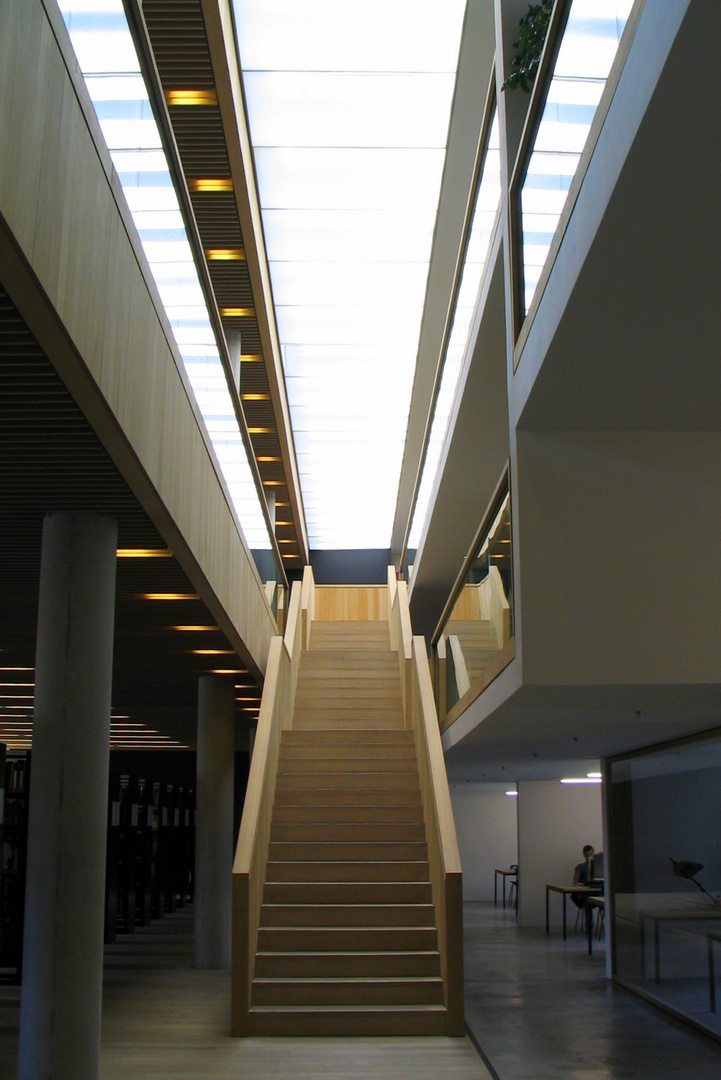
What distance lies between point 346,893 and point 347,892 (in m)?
0.01

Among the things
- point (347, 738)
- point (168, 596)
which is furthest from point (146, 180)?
point (347, 738)

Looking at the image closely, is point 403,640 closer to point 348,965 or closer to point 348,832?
point 348,832

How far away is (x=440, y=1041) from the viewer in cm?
687

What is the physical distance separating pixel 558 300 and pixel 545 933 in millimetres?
11852

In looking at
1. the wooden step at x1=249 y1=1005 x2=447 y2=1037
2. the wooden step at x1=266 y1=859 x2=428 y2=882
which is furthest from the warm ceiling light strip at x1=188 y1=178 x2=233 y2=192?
the wooden step at x1=249 y1=1005 x2=447 y2=1037

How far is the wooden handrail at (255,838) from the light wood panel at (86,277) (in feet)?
7.11

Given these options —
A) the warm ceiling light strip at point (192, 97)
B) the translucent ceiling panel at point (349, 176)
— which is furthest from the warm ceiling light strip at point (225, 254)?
the warm ceiling light strip at point (192, 97)

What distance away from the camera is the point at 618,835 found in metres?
10.2

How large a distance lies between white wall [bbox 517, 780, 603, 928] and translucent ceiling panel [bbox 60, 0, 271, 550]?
32.6ft

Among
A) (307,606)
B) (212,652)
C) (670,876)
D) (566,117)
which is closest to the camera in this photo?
(566,117)

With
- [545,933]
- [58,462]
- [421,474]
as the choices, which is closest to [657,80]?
[58,462]

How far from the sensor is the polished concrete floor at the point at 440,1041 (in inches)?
244

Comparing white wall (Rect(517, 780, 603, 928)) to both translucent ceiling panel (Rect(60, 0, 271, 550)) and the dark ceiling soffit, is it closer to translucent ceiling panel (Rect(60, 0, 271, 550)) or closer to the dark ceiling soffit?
translucent ceiling panel (Rect(60, 0, 271, 550))

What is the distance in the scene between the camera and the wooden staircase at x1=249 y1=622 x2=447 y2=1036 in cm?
722
